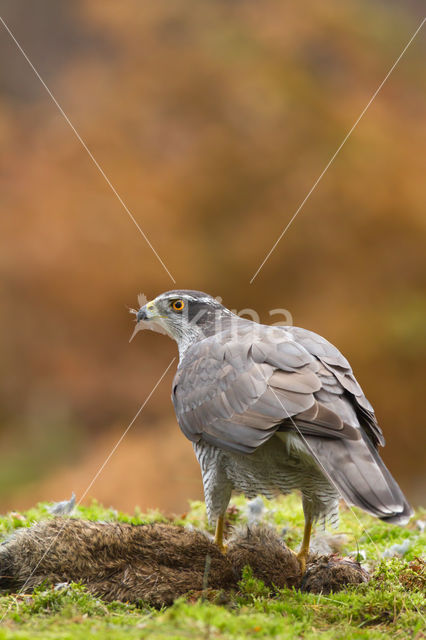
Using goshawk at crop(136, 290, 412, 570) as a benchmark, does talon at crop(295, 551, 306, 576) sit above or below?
below

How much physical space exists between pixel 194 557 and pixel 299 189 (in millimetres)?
10249

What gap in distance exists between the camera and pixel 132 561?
3346mm

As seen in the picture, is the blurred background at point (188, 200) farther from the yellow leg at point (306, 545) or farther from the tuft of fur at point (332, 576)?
the tuft of fur at point (332, 576)

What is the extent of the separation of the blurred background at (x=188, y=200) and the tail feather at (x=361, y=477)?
7.54m

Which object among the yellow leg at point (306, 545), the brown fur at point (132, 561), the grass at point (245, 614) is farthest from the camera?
the yellow leg at point (306, 545)

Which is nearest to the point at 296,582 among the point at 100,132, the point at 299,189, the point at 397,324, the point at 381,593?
A: the point at 381,593

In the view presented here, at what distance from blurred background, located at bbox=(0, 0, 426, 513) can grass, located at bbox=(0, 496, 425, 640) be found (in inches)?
291

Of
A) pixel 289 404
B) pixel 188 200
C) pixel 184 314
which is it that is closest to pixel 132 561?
pixel 289 404

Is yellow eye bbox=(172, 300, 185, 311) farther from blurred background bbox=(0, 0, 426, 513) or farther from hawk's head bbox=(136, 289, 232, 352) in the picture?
blurred background bbox=(0, 0, 426, 513)

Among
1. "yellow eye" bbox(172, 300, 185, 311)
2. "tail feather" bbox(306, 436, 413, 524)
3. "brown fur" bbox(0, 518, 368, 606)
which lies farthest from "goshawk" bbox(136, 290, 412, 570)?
"yellow eye" bbox(172, 300, 185, 311)

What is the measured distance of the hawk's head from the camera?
4.91 meters

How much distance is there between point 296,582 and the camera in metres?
3.44

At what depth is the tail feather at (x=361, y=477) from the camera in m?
2.95

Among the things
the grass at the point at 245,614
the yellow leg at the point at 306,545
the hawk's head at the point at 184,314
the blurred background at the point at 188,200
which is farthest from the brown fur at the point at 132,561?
the blurred background at the point at 188,200
